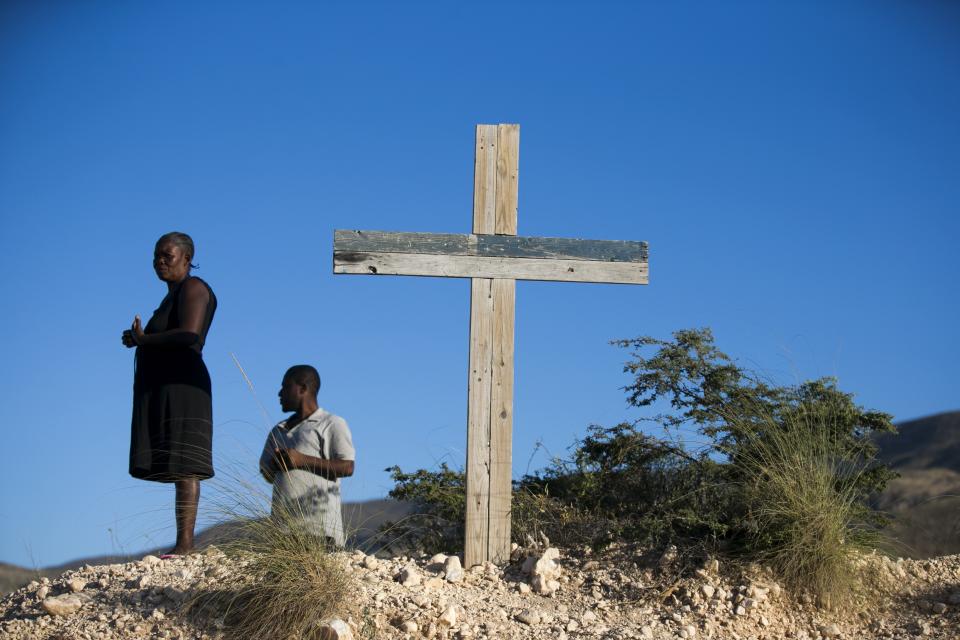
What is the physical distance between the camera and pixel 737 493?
23.0 ft

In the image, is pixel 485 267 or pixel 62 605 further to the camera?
Result: pixel 485 267

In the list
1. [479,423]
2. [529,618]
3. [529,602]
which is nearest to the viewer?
[529,618]

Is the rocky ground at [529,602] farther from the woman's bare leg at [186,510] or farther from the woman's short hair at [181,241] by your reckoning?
the woman's short hair at [181,241]

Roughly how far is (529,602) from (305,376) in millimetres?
2062

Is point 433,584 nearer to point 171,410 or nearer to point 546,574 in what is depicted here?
point 546,574

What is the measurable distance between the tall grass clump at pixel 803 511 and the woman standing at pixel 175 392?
12.0ft

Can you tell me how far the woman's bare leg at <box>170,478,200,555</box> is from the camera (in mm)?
6555

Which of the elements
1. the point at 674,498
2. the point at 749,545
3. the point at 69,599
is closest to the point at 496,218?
the point at 674,498

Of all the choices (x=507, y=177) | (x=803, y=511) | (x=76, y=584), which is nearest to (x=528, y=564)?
(x=803, y=511)

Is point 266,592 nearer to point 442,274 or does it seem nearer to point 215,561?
point 215,561

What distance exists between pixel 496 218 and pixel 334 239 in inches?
46.4

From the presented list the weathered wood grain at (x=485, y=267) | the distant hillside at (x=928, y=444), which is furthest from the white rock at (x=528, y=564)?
the distant hillside at (x=928, y=444)

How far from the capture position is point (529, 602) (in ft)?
21.4

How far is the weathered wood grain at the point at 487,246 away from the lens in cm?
714
